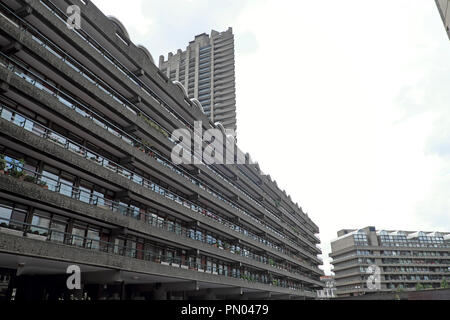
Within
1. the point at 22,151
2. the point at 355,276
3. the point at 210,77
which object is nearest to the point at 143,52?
the point at 22,151

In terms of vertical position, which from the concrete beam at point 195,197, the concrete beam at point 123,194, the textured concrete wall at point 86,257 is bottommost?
the textured concrete wall at point 86,257

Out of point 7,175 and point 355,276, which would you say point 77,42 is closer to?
point 7,175

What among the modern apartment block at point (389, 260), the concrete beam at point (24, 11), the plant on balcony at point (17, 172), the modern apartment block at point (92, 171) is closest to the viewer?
the plant on balcony at point (17, 172)

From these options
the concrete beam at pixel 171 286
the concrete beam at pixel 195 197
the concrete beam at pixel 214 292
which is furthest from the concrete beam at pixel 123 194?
the concrete beam at pixel 214 292

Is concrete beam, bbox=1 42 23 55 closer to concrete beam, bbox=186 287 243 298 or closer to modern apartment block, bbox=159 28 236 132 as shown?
concrete beam, bbox=186 287 243 298

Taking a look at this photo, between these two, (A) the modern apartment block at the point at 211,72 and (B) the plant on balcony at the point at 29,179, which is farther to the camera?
(A) the modern apartment block at the point at 211,72

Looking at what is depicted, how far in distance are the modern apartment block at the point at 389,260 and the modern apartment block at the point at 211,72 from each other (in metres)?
48.3

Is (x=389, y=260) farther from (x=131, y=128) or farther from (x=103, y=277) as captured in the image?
(x=103, y=277)

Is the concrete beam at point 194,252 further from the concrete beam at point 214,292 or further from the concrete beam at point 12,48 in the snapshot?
the concrete beam at point 12,48

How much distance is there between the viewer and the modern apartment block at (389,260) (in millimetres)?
88438

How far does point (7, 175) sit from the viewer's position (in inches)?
630

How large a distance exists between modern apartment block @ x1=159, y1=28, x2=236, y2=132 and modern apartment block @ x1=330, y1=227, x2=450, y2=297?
48304mm

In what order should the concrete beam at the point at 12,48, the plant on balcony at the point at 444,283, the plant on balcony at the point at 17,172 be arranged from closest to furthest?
the plant on balcony at the point at 17,172, the concrete beam at the point at 12,48, the plant on balcony at the point at 444,283

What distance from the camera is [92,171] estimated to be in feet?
68.9
